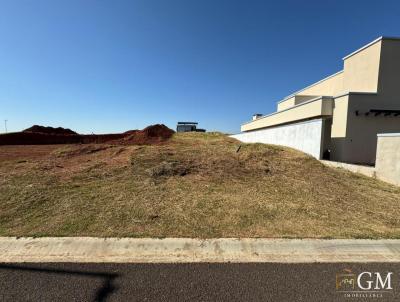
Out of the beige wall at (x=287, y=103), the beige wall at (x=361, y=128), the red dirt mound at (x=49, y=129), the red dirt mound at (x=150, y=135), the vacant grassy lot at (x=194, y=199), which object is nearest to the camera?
the vacant grassy lot at (x=194, y=199)

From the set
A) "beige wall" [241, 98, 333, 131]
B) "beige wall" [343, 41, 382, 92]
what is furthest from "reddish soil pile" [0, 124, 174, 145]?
"beige wall" [343, 41, 382, 92]

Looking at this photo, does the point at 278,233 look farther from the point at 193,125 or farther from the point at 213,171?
the point at 193,125

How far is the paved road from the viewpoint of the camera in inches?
106

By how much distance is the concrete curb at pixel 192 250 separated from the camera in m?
3.50

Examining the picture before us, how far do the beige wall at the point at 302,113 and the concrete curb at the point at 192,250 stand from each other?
1253 centimetres

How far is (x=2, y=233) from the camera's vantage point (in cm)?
420

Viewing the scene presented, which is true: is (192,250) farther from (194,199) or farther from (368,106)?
(368,106)

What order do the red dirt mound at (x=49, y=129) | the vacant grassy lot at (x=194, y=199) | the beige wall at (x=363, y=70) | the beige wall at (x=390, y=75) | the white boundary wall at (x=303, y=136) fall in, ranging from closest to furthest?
the vacant grassy lot at (x=194, y=199) < the white boundary wall at (x=303, y=136) < the beige wall at (x=390, y=75) < the beige wall at (x=363, y=70) < the red dirt mound at (x=49, y=129)

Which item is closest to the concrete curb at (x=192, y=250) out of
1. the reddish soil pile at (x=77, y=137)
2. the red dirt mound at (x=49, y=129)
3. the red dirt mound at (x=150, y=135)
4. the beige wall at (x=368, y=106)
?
the beige wall at (x=368, y=106)

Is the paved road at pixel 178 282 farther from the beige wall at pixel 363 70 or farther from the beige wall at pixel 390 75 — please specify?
the beige wall at pixel 363 70

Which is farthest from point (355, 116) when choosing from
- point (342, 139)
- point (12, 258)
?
point (12, 258)

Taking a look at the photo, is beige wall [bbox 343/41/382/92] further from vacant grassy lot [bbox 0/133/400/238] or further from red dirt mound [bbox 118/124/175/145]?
red dirt mound [bbox 118/124/175/145]

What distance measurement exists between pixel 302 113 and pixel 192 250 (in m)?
16.9

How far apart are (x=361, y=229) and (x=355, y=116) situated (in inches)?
438
